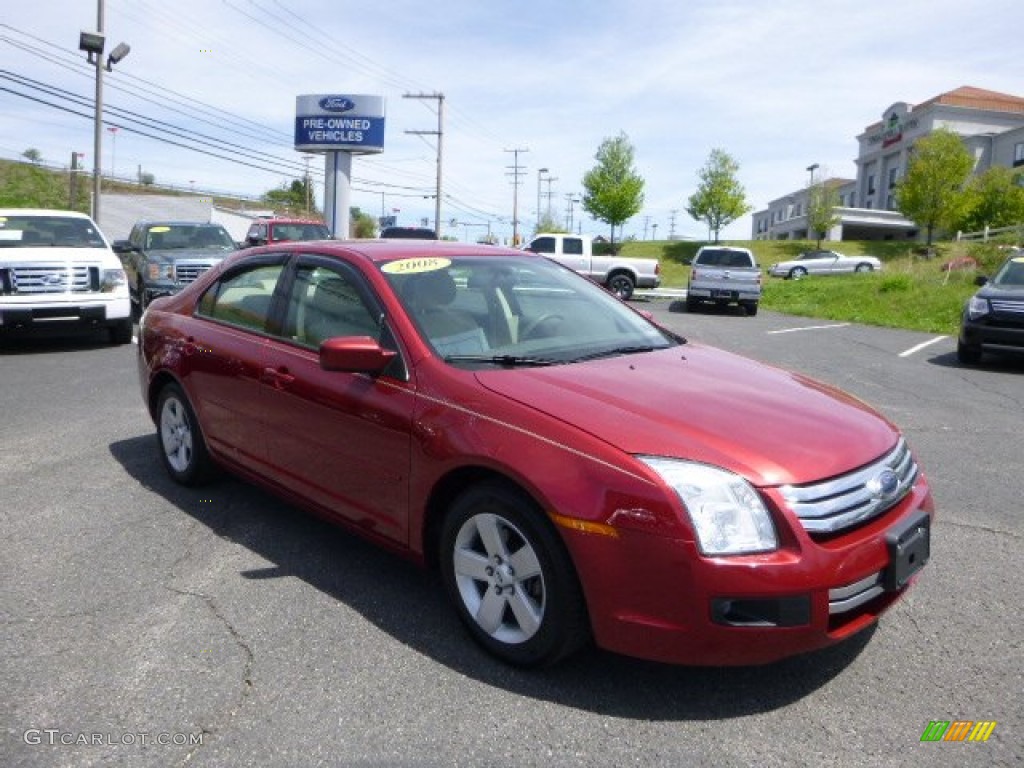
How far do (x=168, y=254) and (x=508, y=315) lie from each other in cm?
1246

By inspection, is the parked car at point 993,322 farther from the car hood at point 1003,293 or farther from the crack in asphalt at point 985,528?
the crack in asphalt at point 985,528

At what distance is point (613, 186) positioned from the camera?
53.2 m

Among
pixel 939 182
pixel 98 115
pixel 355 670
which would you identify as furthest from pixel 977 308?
pixel 939 182

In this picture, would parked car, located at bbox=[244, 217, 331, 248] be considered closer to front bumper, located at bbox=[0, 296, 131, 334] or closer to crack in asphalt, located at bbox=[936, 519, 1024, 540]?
front bumper, located at bbox=[0, 296, 131, 334]

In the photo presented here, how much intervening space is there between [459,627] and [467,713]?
62 cm

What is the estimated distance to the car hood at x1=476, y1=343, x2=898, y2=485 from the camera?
2.78m

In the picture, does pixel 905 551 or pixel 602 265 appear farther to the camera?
pixel 602 265

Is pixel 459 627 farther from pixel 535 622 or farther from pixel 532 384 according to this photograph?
pixel 532 384

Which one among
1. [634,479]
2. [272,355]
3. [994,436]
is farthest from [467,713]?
[994,436]

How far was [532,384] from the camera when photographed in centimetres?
325

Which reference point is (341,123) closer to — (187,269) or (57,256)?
(187,269)

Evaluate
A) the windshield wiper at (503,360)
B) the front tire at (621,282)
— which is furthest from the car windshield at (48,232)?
the front tire at (621,282)

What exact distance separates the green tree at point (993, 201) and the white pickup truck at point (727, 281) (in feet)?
111

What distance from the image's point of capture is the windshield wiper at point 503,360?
349 cm
